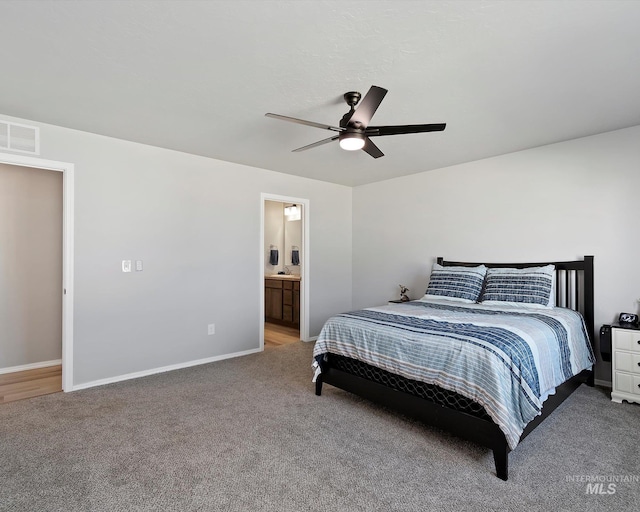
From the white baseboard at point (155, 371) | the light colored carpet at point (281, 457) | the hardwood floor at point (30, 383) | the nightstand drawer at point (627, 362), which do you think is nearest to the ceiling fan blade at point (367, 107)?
the light colored carpet at point (281, 457)

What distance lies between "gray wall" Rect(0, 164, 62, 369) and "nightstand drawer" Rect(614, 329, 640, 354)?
19.1ft

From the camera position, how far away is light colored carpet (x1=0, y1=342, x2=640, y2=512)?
73.2 inches

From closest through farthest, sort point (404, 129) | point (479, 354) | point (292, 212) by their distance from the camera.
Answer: point (479, 354) < point (404, 129) < point (292, 212)

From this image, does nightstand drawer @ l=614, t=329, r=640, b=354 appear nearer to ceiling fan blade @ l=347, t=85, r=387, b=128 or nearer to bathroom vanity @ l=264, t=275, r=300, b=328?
ceiling fan blade @ l=347, t=85, r=387, b=128

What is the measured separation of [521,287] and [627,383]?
1098 millimetres

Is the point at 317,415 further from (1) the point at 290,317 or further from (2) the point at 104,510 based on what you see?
(1) the point at 290,317

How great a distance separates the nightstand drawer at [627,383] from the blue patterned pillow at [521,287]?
78 cm

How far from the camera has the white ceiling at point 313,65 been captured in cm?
179

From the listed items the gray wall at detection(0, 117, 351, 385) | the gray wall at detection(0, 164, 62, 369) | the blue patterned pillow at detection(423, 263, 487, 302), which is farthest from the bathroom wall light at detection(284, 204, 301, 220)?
the gray wall at detection(0, 164, 62, 369)

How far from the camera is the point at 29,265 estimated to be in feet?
13.6

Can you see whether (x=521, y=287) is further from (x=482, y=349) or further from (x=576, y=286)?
(x=482, y=349)

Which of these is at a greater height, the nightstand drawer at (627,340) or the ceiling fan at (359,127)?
the ceiling fan at (359,127)

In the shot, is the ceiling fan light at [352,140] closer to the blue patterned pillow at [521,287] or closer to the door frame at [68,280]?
the blue patterned pillow at [521,287]

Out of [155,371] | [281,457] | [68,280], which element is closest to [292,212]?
[155,371]
